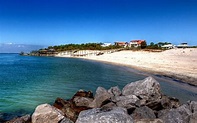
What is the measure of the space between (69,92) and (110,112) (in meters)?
14.8

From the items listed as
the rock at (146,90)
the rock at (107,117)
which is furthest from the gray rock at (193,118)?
the rock at (107,117)

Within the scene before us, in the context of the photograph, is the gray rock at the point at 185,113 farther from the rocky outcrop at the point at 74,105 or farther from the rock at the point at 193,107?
the rocky outcrop at the point at 74,105

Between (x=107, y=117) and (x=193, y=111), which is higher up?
(x=107, y=117)

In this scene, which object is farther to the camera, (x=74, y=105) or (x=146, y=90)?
(x=74, y=105)

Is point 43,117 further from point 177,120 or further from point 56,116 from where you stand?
point 177,120

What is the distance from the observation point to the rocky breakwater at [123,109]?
818cm

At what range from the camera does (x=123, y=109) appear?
8.81 meters

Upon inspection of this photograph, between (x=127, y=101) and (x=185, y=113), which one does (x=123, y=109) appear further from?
(x=185, y=113)

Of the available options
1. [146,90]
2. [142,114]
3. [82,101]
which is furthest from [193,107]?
[82,101]

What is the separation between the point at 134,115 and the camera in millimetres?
11312

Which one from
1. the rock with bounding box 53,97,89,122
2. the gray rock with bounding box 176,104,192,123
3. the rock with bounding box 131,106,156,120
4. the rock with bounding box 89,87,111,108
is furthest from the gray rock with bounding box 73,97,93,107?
the gray rock with bounding box 176,104,192,123

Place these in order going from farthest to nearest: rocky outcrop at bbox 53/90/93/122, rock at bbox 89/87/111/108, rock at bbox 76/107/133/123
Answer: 1. rock at bbox 89/87/111/108
2. rocky outcrop at bbox 53/90/93/122
3. rock at bbox 76/107/133/123

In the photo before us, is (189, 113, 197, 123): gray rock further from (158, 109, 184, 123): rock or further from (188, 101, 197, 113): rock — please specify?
(158, 109, 184, 123): rock

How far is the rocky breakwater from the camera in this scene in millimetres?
8180
